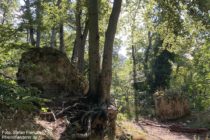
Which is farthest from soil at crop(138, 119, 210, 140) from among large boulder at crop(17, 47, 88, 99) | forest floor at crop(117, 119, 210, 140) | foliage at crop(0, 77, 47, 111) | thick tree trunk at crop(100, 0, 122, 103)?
foliage at crop(0, 77, 47, 111)

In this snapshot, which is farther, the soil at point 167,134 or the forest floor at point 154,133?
the soil at point 167,134

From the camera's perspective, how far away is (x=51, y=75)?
10.2 metres

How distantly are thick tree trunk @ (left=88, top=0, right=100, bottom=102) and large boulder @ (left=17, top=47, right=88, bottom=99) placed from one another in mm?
1783

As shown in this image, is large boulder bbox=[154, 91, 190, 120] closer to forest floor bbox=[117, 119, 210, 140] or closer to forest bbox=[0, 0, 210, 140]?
forest bbox=[0, 0, 210, 140]

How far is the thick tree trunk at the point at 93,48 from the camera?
8.44 metres

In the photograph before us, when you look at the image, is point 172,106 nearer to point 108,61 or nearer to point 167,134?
point 167,134

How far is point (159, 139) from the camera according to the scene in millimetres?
10078

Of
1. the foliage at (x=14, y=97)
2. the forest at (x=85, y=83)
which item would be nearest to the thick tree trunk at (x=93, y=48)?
the forest at (x=85, y=83)

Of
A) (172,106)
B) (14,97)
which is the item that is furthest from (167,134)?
(14,97)

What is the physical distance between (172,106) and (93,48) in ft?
28.8

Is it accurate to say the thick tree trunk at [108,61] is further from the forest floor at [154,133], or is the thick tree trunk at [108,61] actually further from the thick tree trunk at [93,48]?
the forest floor at [154,133]

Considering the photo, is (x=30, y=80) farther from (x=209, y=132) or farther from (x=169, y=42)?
(x=209, y=132)

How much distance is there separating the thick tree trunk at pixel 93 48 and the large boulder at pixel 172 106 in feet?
27.3

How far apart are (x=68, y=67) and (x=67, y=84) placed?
57 centimetres
